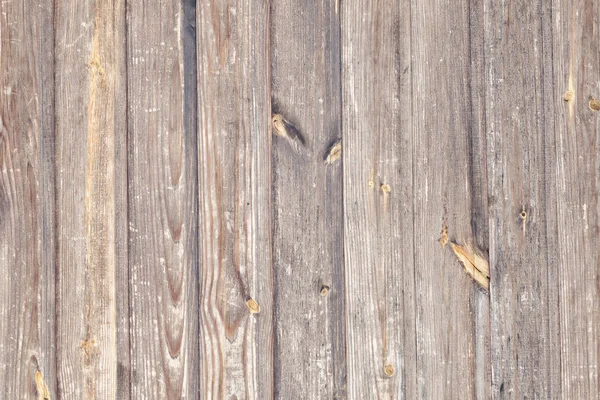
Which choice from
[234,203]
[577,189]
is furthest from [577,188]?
[234,203]

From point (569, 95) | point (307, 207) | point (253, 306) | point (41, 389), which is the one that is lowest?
point (41, 389)

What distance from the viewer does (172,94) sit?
1.17 meters

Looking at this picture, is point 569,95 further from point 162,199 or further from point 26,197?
point 26,197

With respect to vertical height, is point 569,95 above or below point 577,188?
above

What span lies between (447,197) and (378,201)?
0.13 metres

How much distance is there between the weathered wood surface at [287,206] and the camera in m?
1.17

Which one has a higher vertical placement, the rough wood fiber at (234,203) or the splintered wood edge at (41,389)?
the rough wood fiber at (234,203)

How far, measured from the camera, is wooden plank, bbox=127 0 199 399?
3.83 ft

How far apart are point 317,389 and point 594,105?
756 mm

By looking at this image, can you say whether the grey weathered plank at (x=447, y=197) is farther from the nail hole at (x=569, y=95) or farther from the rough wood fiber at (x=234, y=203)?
the rough wood fiber at (x=234, y=203)

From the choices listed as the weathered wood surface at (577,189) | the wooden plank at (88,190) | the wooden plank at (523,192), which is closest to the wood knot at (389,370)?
the wooden plank at (523,192)

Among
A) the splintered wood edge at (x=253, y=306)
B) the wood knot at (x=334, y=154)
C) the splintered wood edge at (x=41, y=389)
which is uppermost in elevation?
the wood knot at (x=334, y=154)

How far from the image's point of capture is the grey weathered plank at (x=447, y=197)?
117 cm

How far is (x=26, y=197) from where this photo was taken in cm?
117
